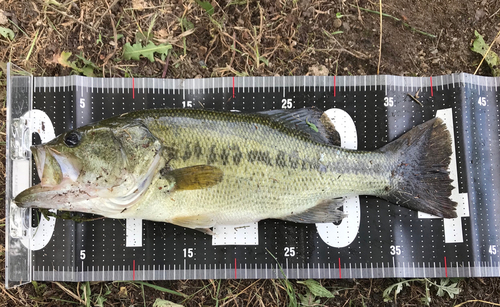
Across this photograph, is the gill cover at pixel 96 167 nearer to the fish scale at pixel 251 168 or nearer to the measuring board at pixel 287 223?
the fish scale at pixel 251 168

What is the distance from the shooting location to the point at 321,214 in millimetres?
3160

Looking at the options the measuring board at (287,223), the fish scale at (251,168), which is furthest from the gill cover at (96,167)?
the measuring board at (287,223)

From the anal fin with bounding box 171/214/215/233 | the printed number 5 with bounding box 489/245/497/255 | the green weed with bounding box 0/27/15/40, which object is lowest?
the printed number 5 with bounding box 489/245/497/255

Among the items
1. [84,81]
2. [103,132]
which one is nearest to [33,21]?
[84,81]

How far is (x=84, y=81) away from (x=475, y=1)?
14.8ft

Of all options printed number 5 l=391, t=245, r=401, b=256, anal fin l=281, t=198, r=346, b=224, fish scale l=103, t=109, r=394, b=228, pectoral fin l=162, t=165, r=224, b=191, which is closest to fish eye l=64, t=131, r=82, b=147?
fish scale l=103, t=109, r=394, b=228

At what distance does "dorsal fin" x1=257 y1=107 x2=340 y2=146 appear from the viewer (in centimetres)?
320

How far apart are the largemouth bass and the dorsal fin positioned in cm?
1

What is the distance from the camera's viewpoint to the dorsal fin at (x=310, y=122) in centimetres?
320

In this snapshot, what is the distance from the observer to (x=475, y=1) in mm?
3680

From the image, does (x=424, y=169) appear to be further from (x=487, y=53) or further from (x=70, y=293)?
(x=70, y=293)

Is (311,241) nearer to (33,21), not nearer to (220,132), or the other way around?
(220,132)

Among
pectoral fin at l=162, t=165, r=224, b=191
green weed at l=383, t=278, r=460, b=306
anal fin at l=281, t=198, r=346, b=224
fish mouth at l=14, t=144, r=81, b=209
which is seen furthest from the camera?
green weed at l=383, t=278, r=460, b=306

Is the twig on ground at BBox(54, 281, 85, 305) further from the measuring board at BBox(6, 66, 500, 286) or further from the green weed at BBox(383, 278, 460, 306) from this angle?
the green weed at BBox(383, 278, 460, 306)
